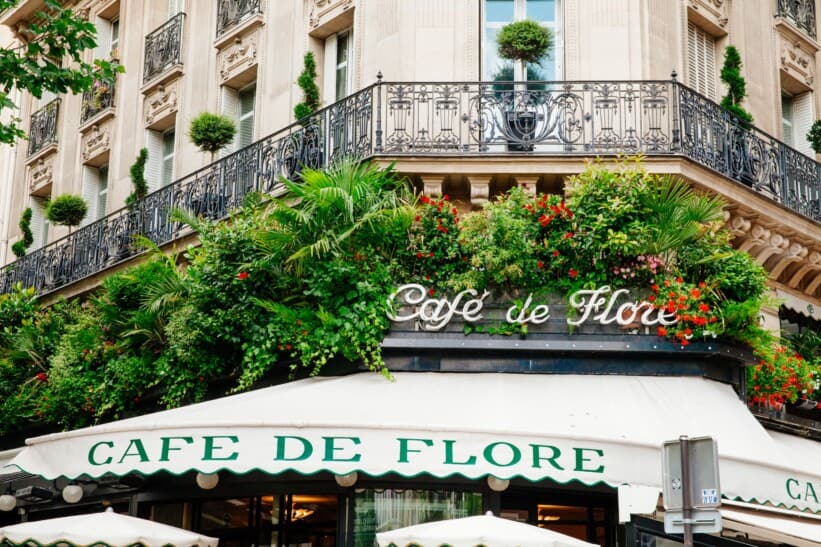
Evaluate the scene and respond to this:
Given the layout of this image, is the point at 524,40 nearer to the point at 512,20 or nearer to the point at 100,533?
the point at 512,20

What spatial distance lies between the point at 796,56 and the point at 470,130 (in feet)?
21.3

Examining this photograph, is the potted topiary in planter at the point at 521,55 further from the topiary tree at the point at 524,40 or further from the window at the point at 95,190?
the window at the point at 95,190

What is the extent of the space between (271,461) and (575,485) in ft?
10.4

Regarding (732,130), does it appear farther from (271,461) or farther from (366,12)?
(271,461)

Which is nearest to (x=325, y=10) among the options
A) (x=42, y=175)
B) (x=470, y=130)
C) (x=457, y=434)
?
(x=470, y=130)

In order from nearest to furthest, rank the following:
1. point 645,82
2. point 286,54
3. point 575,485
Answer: point 575,485, point 645,82, point 286,54

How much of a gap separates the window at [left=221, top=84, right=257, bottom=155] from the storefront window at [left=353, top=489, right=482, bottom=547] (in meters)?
7.31

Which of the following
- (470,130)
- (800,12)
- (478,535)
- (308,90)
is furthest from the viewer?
(800,12)

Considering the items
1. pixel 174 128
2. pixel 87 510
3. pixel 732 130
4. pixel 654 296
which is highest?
pixel 174 128

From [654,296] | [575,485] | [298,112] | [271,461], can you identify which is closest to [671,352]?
[654,296]

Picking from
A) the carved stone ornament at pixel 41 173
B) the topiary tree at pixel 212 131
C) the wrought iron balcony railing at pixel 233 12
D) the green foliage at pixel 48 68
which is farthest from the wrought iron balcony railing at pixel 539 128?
the carved stone ornament at pixel 41 173

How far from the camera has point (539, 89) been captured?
15.2 meters

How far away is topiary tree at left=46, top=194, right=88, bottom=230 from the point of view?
21188mm

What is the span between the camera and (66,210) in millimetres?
21203
